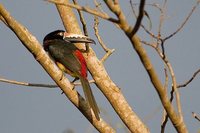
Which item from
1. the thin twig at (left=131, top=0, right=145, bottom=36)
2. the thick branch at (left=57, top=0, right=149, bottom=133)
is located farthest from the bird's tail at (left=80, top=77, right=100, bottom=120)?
the thin twig at (left=131, top=0, right=145, bottom=36)

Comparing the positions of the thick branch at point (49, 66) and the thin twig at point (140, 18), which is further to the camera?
the thick branch at point (49, 66)

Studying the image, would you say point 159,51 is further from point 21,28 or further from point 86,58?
point 86,58

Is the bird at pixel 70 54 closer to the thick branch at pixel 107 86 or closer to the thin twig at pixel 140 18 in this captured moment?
the thick branch at pixel 107 86

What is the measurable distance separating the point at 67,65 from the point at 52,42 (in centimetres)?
67

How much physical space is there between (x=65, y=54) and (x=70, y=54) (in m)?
0.14

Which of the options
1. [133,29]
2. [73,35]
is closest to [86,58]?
[73,35]

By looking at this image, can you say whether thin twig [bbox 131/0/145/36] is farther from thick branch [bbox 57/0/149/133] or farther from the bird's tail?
the bird's tail

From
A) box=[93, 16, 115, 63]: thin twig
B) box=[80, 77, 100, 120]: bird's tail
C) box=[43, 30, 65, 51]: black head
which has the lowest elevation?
box=[80, 77, 100, 120]: bird's tail

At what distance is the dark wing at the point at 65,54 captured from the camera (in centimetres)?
642

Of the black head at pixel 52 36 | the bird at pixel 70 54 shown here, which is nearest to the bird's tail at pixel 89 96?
the bird at pixel 70 54

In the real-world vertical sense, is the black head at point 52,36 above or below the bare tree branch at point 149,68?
above

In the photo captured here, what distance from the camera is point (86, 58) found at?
5.71m

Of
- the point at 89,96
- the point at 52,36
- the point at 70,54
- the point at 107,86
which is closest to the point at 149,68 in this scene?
the point at 107,86

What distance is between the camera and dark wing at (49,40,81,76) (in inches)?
253
